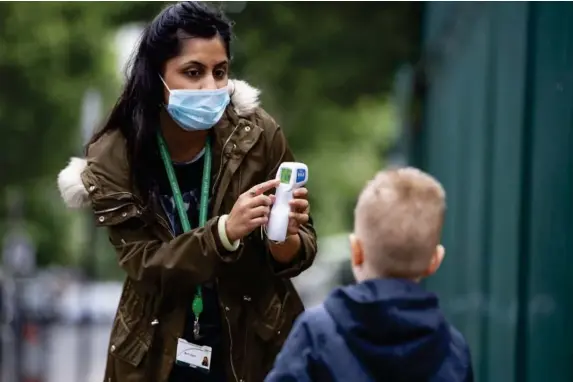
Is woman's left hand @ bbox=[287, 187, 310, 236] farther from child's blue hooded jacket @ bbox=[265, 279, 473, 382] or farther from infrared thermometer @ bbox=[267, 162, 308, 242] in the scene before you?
child's blue hooded jacket @ bbox=[265, 279, 473, 382]

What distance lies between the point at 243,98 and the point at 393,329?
4.08ft

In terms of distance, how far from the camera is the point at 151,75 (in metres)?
3.88

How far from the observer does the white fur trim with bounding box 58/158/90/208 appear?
12.6ft

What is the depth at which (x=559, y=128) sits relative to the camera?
4.98 meters

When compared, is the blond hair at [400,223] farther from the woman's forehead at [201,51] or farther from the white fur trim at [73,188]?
the white fur trim at [73,188]

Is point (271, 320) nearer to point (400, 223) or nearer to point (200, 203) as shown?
point (200, 203)

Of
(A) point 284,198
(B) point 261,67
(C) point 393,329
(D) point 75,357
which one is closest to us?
(C) point 393,329

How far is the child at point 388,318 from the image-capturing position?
302cm

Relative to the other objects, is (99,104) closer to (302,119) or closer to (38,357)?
(302,119)

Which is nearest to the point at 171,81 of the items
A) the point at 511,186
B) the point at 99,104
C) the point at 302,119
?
the point at 511,186

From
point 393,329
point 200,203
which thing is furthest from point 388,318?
point 200,203

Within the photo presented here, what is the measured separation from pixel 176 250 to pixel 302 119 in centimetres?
1436

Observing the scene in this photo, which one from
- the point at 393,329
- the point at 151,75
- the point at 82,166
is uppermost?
the point at 151,75

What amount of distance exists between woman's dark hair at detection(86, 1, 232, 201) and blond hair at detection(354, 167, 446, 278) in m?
0.95
